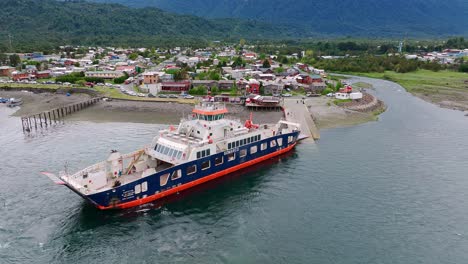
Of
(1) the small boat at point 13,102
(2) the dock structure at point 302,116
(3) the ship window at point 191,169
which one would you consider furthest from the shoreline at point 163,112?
(3) the ship window at point 191,169

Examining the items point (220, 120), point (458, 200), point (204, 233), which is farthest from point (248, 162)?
point (458, 200)

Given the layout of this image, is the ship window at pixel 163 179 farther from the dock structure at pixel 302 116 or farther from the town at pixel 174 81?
the town at pixel 174 81

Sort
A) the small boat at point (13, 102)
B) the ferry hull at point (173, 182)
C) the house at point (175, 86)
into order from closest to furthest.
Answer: the ferry hull at point (173, 182)
the small boat at point (13, 102)
the house at point (175, 86)

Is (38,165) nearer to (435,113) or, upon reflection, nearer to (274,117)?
(274,117)

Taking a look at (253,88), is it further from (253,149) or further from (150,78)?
(253,149)

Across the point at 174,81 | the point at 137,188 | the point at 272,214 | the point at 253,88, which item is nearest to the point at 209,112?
the point at 137,188
